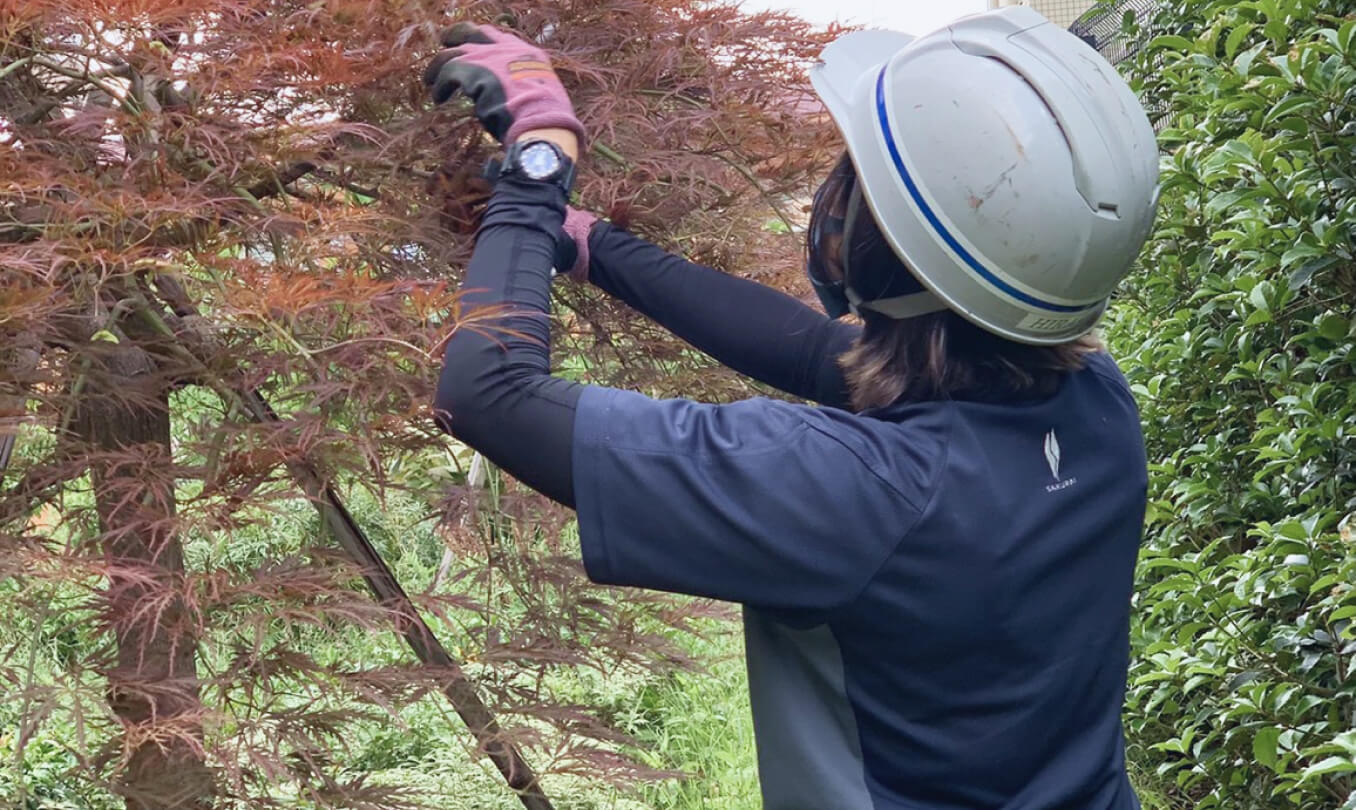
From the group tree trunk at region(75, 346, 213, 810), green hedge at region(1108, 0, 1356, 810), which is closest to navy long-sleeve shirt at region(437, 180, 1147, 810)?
tree trunk at region(75, 346, 213, 810)

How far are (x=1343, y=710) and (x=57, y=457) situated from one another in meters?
2.07

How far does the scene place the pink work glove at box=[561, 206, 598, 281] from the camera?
179 cm

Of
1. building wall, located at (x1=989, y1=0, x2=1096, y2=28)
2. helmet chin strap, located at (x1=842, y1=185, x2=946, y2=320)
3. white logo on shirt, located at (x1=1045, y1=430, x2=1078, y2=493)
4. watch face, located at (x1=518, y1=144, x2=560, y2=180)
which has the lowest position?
building wall, located at (x1=989, y1=0, x2=1096, y2=28)

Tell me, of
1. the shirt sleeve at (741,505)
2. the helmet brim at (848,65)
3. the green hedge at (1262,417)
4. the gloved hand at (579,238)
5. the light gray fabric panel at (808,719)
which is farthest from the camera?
the green hedge at (1262,417)

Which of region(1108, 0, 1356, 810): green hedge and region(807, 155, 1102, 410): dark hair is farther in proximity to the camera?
region(1108, 0, 1356, 810): green hedge

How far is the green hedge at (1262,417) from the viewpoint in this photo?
2.26m

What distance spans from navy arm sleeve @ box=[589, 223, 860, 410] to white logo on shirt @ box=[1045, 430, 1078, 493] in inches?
16.7

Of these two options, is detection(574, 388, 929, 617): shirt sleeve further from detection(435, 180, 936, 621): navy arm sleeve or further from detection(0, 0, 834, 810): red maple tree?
detection(0, 0, 834, 810): red maple tree

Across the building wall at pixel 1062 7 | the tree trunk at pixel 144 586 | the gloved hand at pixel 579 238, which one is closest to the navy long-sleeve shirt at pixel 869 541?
the gloved hand at pixel 579 238

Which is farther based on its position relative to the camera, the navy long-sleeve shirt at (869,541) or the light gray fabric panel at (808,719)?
the light gray fabric panel at (808,719)

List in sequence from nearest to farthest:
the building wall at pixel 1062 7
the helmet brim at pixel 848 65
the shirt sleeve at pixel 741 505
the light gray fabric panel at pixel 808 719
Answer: the shirt sleeve at pixel 741 505 < the light gray fabric panel at pixel 808 719 < the helmet brim at pixel 848 65 < the building wall at pixel 1062 7

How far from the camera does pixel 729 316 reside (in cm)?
186

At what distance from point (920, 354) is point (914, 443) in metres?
0.14

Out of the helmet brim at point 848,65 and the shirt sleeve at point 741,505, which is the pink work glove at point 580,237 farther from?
the shirt sleeve at point 741,505
